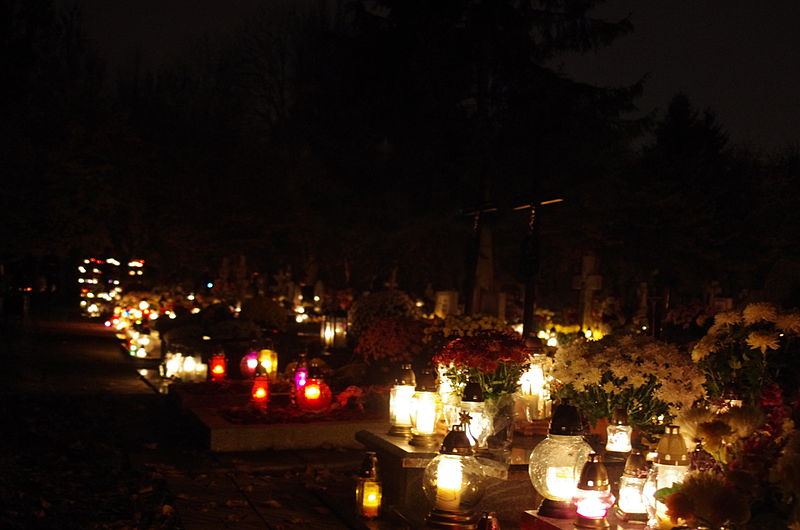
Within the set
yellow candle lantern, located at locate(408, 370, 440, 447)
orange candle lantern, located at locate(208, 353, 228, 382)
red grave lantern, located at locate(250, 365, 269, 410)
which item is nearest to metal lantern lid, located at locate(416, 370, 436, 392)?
yellow candle lantern, located at locate(408, 370, 440, 447)

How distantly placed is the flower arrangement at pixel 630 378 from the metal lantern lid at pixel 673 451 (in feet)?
3.30

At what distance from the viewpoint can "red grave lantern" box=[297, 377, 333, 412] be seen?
1014cm

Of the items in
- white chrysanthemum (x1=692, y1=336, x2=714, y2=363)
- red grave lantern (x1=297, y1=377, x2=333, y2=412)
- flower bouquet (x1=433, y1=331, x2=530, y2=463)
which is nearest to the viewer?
white chrysanthemum (x1=692, y1=336, x2=714, y2=363)

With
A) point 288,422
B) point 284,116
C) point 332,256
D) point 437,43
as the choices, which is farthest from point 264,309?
point 284,116

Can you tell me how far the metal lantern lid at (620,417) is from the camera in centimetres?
619

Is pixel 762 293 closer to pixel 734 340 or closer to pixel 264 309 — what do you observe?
pixel 734 340

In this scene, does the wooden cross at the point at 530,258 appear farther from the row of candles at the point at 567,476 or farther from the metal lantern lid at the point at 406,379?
the row of candles at the point at 567,476

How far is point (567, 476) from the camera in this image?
5.16 m

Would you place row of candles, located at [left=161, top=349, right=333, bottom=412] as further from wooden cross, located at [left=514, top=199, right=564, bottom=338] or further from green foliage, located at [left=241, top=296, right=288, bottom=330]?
wooden cross, located at [left=514, top=199, right=564, bottom=338]

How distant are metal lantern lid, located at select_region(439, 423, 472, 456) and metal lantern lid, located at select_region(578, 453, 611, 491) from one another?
1.06 metres

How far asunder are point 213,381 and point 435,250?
1809 cm

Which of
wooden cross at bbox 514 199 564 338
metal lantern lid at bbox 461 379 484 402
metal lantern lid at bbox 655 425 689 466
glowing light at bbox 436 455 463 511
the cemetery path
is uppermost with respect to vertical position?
wooden cross at bbox 514 199 564 338

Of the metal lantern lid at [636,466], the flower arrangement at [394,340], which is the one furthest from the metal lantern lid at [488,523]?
the flower arrangement at [394,340]

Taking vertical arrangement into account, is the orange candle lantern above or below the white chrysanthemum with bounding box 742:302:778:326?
below
